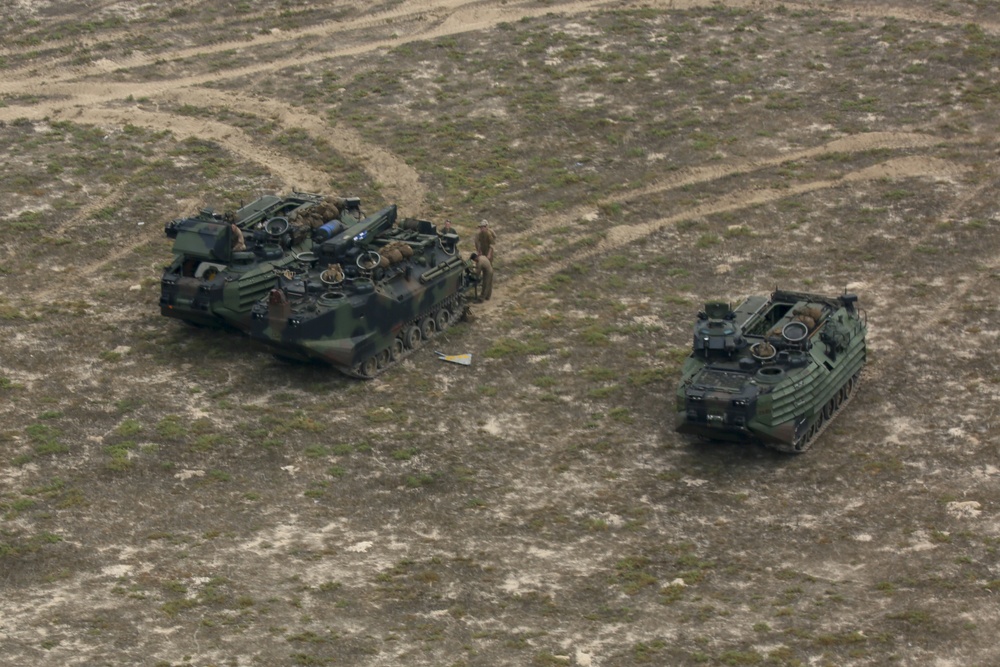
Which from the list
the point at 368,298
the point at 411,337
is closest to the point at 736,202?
the point at 411,337

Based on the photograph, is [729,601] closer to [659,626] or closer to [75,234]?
[659,626]

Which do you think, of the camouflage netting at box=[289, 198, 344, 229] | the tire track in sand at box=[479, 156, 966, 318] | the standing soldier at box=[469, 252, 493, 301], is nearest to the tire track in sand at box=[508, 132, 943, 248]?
the tire track in sand at box=[479, 156, 966, 318]

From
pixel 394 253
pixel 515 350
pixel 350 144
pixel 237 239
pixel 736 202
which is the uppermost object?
pixel 237 239

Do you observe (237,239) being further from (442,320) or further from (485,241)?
(485,241)

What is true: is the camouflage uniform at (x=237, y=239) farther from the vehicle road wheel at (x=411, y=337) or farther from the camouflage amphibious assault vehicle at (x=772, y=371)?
the camouflage amphibious assault vehicle at (x=772, y=371)

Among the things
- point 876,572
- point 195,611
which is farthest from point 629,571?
point 195,611

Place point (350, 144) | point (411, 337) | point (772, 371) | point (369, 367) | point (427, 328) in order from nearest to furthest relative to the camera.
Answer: point (772, 371) → point (369, 367) → point (411, 337) → point (427, 328) → point (350, 144)

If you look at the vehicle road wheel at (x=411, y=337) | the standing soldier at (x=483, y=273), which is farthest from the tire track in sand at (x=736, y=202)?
the vehicle road wheel at (x=411, y=337)

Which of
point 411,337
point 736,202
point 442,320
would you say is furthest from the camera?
point 736,202
